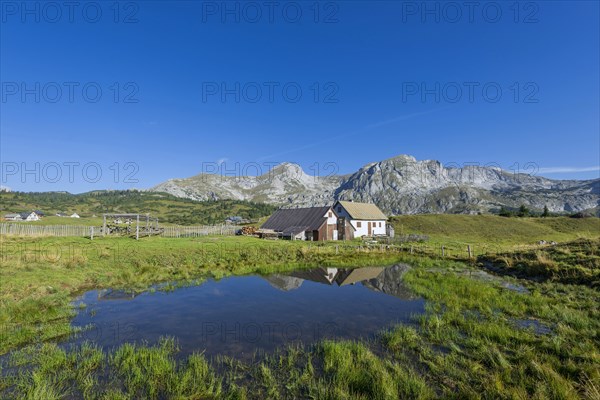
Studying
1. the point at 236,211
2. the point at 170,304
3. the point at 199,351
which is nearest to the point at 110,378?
the point at 199,351

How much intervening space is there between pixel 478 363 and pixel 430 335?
2510 mm

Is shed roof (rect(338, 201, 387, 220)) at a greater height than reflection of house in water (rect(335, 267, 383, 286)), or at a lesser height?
greater

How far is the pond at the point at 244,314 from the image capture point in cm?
1127

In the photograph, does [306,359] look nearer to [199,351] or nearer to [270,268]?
[199,351]

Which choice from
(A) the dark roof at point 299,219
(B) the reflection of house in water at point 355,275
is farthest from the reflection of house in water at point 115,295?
(A) the dark roof at point 299,219

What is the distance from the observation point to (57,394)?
734cm

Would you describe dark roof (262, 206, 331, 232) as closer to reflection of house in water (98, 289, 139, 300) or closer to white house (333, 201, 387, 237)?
white house (333, 201, 387, 237)

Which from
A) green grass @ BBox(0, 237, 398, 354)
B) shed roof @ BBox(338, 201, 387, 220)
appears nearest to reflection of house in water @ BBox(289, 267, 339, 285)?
green grass @ BBox(0, 237, 398, 354)

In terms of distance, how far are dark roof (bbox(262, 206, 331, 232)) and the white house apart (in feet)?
22.7

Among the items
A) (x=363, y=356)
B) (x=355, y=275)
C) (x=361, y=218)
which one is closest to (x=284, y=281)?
(x=355, y=275)

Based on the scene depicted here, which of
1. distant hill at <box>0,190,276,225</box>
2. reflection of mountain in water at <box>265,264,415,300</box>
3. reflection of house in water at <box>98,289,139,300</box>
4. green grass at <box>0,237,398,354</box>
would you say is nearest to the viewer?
green grass at <box>0,237,398,354</box>

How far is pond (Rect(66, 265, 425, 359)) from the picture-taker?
11.3 metres

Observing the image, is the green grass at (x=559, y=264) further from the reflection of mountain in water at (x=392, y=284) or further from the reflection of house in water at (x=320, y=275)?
the reflection of house in water at (x=320, y=275)

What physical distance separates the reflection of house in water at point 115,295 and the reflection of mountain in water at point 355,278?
9370mm
